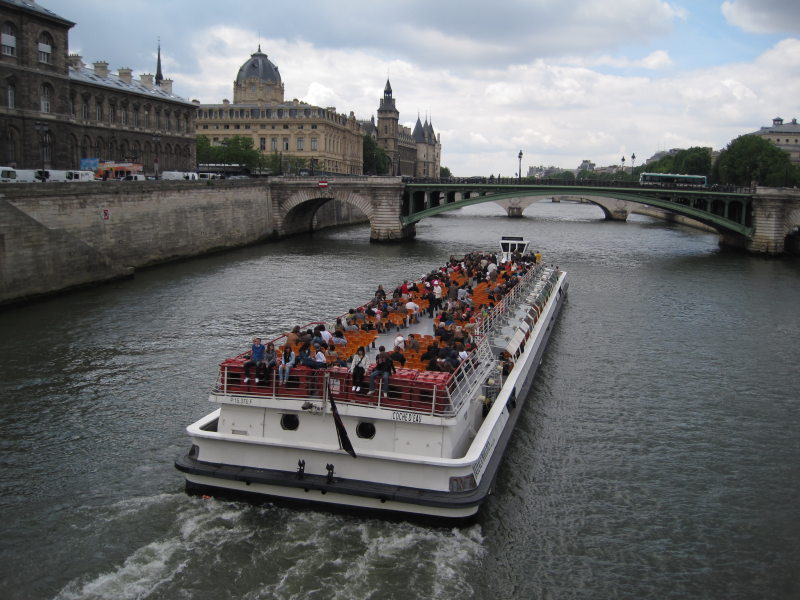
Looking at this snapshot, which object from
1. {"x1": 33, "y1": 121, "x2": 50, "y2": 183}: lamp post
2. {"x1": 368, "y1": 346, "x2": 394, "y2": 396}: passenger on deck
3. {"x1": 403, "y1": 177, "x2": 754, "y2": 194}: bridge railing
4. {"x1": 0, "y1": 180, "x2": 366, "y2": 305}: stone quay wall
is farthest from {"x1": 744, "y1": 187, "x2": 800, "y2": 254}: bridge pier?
{"x1": 368, "y1": 346, "x2": 394, "y2": 396}: passenger on deck

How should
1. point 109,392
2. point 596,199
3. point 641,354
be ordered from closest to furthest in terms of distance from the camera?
point 109,392, point 641,354, point 596,199

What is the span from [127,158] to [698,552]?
60.6m

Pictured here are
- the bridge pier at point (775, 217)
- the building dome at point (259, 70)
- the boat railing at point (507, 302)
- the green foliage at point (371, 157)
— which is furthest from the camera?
→ the green foliage at point (371, 157)

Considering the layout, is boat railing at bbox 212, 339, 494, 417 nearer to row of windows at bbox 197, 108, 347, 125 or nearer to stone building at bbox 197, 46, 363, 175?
stone building at bbox 197, 46, 363, 175

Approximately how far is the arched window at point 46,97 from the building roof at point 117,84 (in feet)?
23.3

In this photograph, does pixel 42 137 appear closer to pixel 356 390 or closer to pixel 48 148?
pixel 48 148

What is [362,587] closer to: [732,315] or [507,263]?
[507,263]

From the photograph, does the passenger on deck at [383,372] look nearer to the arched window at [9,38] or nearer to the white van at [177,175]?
the arched window at [9,38]

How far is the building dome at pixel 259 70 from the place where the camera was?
409 feet

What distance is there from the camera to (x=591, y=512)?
43.7 ft

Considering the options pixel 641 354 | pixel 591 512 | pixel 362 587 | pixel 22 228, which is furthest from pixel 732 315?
pixel 22 228

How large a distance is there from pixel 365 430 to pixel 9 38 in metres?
41.1

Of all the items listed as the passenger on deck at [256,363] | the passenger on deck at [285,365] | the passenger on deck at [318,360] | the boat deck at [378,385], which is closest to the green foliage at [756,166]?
the boat deck at [378,385]

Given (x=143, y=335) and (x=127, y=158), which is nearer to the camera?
(x=143, y=335)
